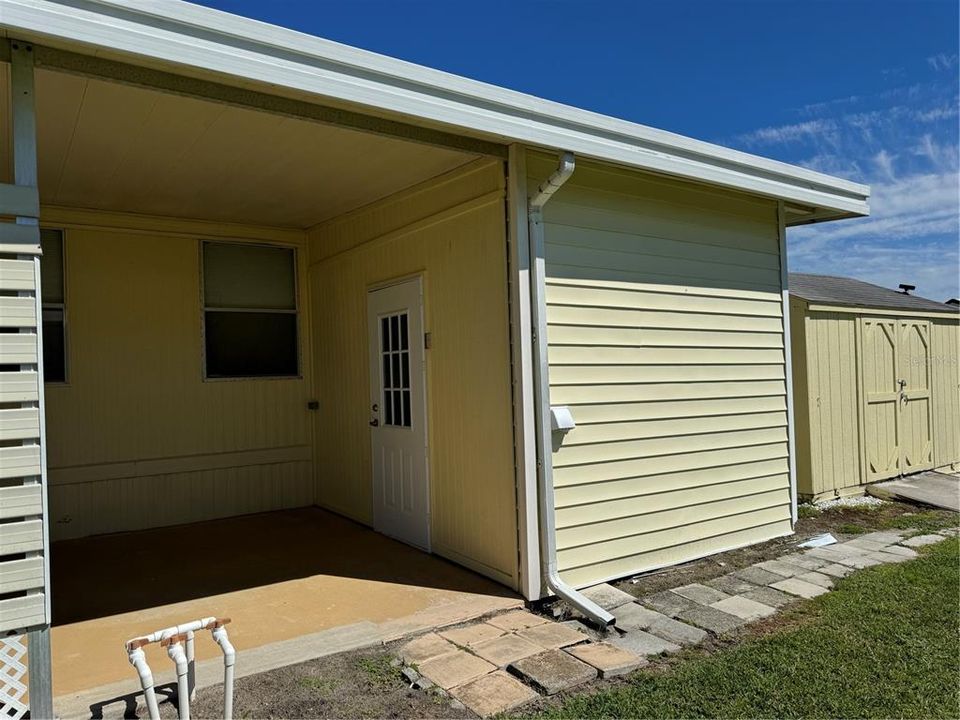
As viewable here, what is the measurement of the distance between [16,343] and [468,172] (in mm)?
2659

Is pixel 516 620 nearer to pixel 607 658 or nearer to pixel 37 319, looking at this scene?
pixel 607 658

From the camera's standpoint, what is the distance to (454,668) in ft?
9.55

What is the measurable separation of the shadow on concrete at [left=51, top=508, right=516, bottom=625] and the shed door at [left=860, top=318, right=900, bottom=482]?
4.91 m

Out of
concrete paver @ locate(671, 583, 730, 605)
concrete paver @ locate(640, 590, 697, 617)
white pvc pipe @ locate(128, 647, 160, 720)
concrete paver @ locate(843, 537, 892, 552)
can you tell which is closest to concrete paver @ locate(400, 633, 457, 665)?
white pvc pipe @ locate(128, 647, 160, 720)

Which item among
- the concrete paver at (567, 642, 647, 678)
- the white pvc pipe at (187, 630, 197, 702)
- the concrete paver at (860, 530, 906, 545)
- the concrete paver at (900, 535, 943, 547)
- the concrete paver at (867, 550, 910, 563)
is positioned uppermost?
the white pvc pipe at (187, 630, 197, 702)

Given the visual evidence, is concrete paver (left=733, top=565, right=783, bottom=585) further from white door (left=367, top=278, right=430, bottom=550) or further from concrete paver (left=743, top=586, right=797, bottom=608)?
white door (left=367, top=278, right=430, bottom=550)

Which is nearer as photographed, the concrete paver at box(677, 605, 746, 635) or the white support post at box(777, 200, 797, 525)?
the concrete paver at box(677, 605, 746, 635)

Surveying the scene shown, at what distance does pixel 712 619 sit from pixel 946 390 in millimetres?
6170

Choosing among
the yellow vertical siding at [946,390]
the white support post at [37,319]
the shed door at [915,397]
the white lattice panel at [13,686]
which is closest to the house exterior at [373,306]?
the white support post at [37,319]

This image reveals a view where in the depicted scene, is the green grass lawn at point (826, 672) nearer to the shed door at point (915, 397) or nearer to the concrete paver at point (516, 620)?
the concrete paver at point (516, 620)

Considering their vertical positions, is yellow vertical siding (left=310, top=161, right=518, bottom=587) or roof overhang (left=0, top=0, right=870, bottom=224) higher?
roof overhang (left=0, top=0, right=870, bottom=224)

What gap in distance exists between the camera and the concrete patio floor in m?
3.06

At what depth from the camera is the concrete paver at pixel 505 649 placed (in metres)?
2.99

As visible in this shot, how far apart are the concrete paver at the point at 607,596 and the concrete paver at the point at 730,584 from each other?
1.95 ft
